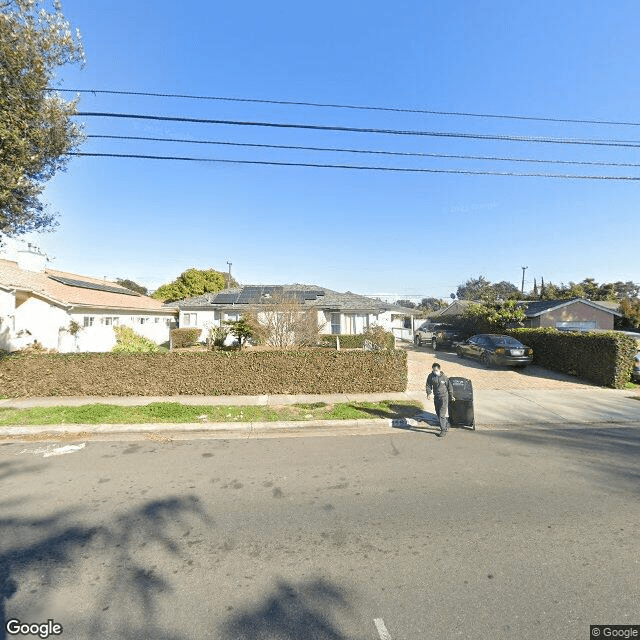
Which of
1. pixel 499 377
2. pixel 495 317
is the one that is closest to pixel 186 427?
pixel 499 377

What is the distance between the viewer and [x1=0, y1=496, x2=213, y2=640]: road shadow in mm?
2467

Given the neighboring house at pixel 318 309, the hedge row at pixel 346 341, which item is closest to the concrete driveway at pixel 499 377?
the hedge row at pixel 346 341

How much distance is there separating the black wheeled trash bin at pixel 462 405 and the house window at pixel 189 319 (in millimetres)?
19281

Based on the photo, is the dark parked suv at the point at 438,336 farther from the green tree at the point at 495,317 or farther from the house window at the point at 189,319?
the house window at the point at 189,319

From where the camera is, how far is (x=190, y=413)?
7984 mm

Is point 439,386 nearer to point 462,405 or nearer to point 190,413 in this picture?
point 462,405

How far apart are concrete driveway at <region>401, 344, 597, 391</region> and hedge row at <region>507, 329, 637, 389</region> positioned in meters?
0.37

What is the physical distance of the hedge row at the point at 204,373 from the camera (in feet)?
31.4

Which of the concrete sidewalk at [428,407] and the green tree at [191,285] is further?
→ the green tree at [191,285]

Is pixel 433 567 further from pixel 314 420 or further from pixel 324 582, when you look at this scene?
pixel 314 420

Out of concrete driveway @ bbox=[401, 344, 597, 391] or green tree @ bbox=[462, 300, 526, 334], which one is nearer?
concrete driveway @ bbox=[401, 344, 597, 391]

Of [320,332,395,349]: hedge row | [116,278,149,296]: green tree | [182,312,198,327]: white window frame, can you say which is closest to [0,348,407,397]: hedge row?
[320,332,395,349]: hedge row

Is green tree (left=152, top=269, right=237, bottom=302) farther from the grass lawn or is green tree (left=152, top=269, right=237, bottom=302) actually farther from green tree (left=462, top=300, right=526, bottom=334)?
the grass lawn

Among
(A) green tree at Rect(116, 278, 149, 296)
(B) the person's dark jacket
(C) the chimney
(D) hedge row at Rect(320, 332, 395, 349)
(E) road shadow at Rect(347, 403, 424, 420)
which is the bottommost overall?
(E) road shadow at Rect(347, 403, 424, 420)
